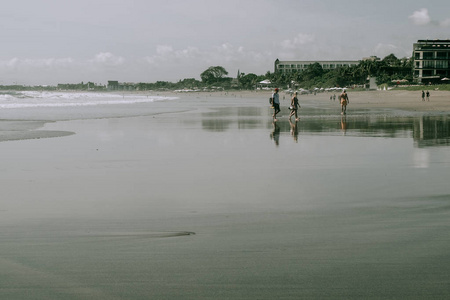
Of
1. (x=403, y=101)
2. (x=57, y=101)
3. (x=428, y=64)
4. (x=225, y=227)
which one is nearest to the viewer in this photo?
(x=225, y=227)

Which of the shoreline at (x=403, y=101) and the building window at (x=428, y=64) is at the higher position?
the building window at (x=428, y=64)

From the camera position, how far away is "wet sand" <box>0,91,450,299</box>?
13.0 ft

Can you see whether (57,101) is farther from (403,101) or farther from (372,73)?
(372,73)

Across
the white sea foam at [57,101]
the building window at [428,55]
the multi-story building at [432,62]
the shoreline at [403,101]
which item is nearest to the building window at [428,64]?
the multi-story building at [432,62]

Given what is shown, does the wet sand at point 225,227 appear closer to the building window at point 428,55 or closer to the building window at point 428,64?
the building window at point 428,64

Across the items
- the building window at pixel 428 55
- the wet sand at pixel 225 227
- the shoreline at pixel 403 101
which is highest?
the building window at pixel 428 55

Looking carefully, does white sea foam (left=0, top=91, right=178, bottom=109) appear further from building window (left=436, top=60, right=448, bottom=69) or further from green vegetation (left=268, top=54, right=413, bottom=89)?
building window (left=436, top=60, right=448, bottom=69)

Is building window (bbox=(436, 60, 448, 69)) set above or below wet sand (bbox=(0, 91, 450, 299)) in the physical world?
above

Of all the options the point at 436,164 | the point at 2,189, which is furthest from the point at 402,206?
the point at 2,189

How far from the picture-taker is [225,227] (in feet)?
18.4

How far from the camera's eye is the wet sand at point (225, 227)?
3.96 m

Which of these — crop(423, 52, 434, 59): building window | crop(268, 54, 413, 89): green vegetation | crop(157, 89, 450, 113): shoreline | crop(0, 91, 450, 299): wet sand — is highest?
crop(423, 52, 434, 59): building window

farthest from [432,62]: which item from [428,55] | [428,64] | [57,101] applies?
[57,101]

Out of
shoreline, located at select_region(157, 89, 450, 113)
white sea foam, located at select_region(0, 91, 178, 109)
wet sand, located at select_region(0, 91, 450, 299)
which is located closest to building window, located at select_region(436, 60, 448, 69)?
shoreline, located at select_region(157, 89, 450, 113)
